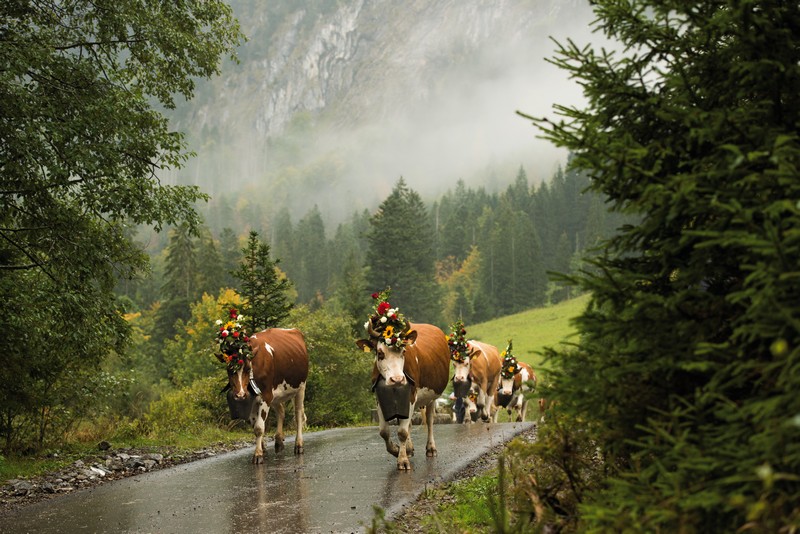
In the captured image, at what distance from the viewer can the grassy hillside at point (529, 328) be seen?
67250 mm

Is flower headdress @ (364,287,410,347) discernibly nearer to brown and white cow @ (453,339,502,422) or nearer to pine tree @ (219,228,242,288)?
brown and white cow @ (453,339,502,422)

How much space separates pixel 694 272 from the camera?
13.6 feet

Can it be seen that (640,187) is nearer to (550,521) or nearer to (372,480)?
(550,521)

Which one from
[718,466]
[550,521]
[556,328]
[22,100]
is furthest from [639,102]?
[556,328]

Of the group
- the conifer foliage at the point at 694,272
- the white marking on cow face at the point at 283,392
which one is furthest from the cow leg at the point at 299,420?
the conifer foliage at the point at 694,272

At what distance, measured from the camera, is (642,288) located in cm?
454

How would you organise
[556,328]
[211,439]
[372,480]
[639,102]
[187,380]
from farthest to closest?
[556,328] < [187,380] < [211,439] < [372,480] < [639,102]

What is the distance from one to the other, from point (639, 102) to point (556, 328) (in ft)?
228

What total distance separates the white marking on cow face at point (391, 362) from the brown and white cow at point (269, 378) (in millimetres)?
2945

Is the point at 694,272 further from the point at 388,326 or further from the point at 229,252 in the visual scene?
the point at 229,252

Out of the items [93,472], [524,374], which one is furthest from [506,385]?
[93,472]

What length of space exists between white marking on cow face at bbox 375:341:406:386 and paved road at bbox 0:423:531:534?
1464 millimetres

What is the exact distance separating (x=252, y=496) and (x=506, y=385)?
1711 centimetres

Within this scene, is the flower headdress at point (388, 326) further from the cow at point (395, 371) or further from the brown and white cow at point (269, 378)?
the brown and white cow at point (269, 378)
